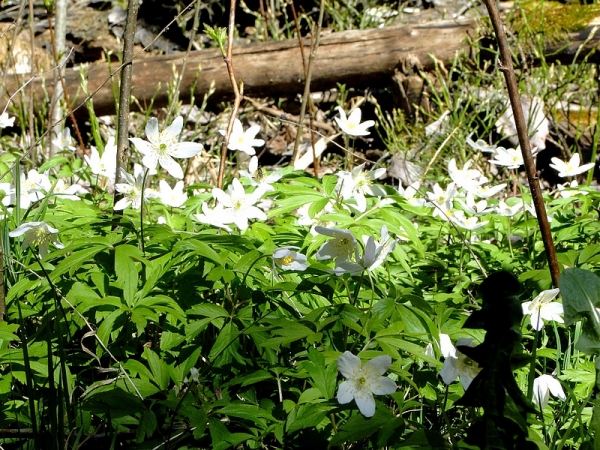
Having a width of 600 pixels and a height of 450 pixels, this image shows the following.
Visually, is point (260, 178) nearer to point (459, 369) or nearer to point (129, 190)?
point (129, 190)

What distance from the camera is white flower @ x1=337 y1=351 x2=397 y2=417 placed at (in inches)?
56.4

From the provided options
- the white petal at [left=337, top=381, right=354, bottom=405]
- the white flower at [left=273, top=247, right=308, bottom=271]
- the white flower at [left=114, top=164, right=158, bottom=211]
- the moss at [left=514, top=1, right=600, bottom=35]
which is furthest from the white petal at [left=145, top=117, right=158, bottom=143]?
the moss at [left=514, top=1, right=600, bottom=35]

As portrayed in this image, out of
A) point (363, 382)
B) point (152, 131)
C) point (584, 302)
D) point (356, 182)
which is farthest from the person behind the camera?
point (356, 182)

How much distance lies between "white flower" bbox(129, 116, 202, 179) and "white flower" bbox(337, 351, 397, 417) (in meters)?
0.84

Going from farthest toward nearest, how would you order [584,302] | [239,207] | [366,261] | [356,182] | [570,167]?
1. [570,167]
2. [356,182]
3. [239,207]
4. [366,261]
5. [584,302]

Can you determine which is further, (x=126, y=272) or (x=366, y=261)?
(x=126, y=272)

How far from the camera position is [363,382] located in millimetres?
1458

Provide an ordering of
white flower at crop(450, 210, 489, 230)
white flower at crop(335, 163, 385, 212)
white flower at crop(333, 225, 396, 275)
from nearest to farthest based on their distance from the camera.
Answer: white flower at crop(333, 225, 396, 275) < white flower at crop(335, 163, 385, 212) < white flower at crop(450, 210, 489, 230)

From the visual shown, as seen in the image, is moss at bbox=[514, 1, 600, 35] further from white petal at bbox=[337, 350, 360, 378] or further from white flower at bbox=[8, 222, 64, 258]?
white petal at bbox=[337, 350, 360, 378]

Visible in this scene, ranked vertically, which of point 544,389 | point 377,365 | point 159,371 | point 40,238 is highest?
point 40,238

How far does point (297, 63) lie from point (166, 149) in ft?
11.5

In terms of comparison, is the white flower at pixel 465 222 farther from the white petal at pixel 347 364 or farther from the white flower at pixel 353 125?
the white petal at pixel 347 364

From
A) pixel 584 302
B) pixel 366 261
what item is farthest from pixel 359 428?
pixel 584 302

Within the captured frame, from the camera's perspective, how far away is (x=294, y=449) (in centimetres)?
159
